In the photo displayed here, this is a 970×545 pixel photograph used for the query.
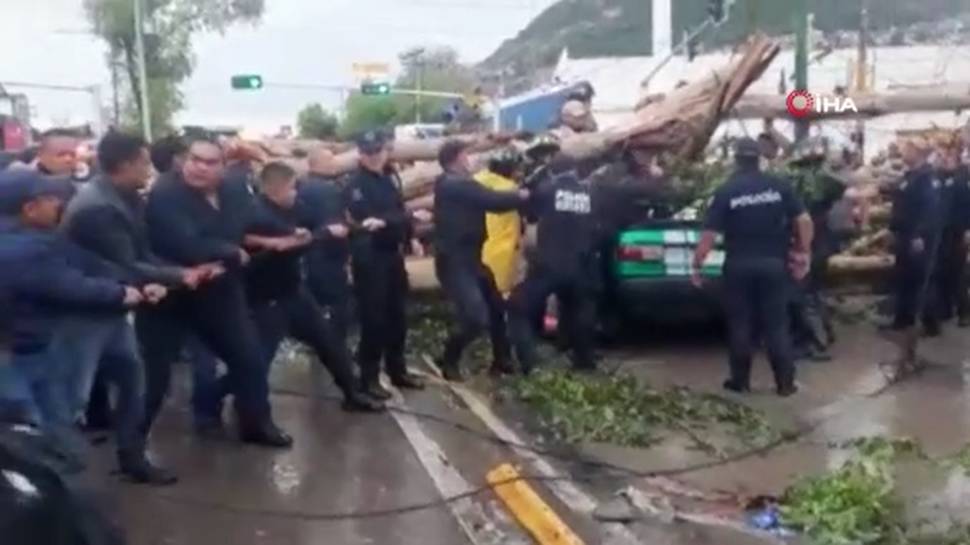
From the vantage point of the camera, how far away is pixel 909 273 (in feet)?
51.9

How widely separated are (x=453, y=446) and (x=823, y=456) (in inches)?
86.6

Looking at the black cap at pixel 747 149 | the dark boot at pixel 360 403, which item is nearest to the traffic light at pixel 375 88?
the black cap at pixel 747 149

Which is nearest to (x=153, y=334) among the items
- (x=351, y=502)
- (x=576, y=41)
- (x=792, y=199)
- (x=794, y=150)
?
(x=351, y=502)

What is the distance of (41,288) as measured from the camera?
8.56 m

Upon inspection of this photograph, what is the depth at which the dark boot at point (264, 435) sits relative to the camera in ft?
35.4

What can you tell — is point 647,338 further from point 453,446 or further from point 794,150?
point 453,446

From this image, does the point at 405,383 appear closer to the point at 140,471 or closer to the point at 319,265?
the point at 319,265

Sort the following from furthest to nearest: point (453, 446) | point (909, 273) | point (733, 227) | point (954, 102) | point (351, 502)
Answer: point (954, 102) < point (909, 273) < point (733, 227) < point (453, 446) < point (351, 502)

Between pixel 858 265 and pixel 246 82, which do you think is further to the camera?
pixel 246 82

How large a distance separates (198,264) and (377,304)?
241 centimetres

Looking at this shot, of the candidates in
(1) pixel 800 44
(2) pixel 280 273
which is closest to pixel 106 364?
(2) pixel 280 273

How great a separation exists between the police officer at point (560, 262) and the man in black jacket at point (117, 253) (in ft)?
13.3

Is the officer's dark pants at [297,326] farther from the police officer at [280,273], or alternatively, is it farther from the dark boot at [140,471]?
the dark boot at [140,471]

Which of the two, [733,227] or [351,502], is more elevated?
[733,227]
